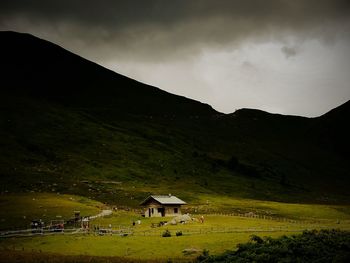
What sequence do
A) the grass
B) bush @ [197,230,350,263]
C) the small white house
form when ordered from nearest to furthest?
bush @ [197,230,350,263], the grass, the small white house

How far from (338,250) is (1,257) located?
32.1 metres

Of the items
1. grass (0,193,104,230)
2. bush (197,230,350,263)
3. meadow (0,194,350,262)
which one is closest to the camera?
bush (197,230,350,263)

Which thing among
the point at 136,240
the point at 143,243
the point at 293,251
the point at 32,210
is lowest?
the point at 293,251

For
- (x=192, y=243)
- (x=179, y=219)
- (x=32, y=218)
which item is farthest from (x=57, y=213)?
(x=192, y=243)

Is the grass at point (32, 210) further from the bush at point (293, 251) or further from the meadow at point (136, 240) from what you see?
the bush at point (293, 251)

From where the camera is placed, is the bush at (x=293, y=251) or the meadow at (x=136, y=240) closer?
the bush at (x=293, y=251)

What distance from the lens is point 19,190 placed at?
144000mm

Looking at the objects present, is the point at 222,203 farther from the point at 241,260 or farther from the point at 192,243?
the point at 241,260

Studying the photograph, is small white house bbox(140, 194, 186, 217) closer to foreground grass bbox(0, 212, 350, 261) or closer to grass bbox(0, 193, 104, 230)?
grass bbox(0, 193, 104, 230)

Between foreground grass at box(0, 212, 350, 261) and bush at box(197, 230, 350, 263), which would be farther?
foreground grass at box(0, 212, 350, 261)

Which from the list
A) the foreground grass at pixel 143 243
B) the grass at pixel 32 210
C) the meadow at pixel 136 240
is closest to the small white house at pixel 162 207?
the meadow at pixel 136 240

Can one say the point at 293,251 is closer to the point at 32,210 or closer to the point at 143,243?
the point at 143,243

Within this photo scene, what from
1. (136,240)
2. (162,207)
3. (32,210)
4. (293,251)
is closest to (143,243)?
(136,240)

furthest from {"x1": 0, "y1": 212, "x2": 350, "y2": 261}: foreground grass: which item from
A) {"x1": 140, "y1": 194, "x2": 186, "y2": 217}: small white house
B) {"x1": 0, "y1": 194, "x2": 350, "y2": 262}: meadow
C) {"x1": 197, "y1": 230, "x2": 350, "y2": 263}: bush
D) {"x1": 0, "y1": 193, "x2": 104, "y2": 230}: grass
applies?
{"x1": 140, "y1": 194, "x2": 186, "y2": 217}: small white house
